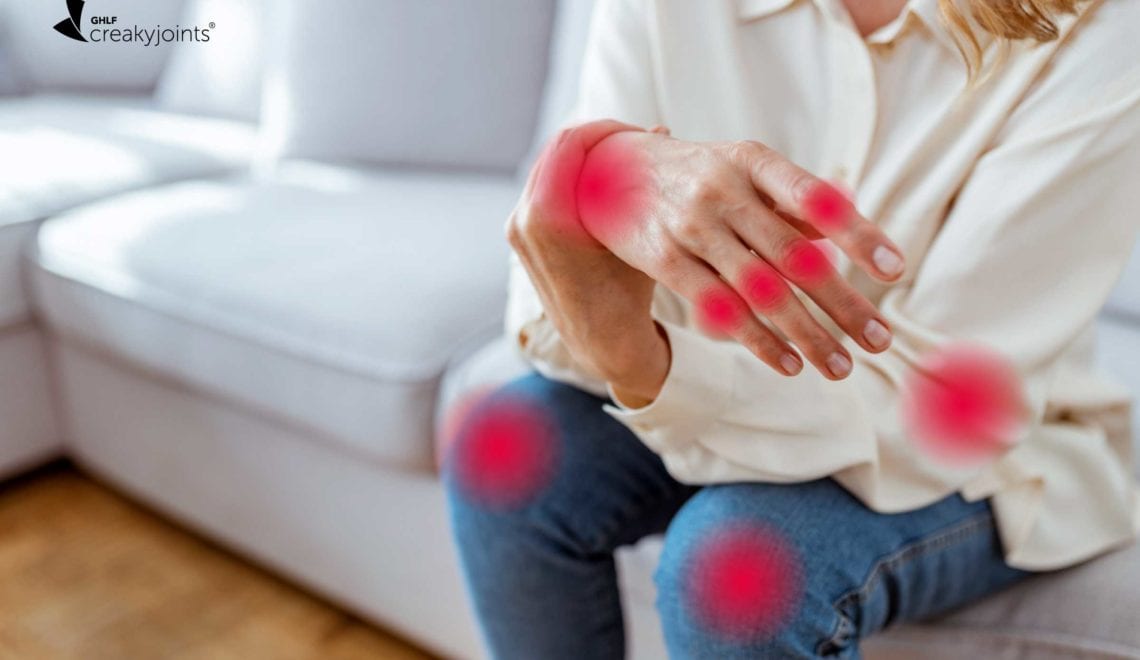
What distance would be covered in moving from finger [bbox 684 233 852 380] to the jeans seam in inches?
8.8

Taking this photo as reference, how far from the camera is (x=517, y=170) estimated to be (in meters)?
1.46

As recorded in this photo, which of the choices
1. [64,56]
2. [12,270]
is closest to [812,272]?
[12,270]

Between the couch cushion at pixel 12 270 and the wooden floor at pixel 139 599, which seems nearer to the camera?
the wooden floor at pixel 139 599

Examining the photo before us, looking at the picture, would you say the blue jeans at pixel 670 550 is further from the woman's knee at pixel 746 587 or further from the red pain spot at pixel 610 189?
the red pain spot at pixel 610 189

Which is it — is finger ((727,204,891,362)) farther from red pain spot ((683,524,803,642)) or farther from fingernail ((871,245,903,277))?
red pain spot ((683,524,803,642))

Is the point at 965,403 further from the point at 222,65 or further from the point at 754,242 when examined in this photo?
the point at 222,65

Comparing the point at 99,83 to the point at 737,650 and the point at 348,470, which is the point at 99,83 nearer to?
the point at 348,470

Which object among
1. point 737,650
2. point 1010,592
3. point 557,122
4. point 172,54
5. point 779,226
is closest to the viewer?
point 779,226

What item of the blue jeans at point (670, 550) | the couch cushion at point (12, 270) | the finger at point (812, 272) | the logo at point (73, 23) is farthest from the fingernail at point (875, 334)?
the logo at point (73, 23)

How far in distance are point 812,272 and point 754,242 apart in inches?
1.2

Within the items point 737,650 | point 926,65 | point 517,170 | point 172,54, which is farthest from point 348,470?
point 172,54

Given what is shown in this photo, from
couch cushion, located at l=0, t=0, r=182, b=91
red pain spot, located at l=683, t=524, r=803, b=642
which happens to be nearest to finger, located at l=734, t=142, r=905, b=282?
red pain spot, located at l=683, t=524, r=803, b=642

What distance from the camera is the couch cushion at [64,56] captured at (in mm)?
1738

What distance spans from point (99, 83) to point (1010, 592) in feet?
5.38
